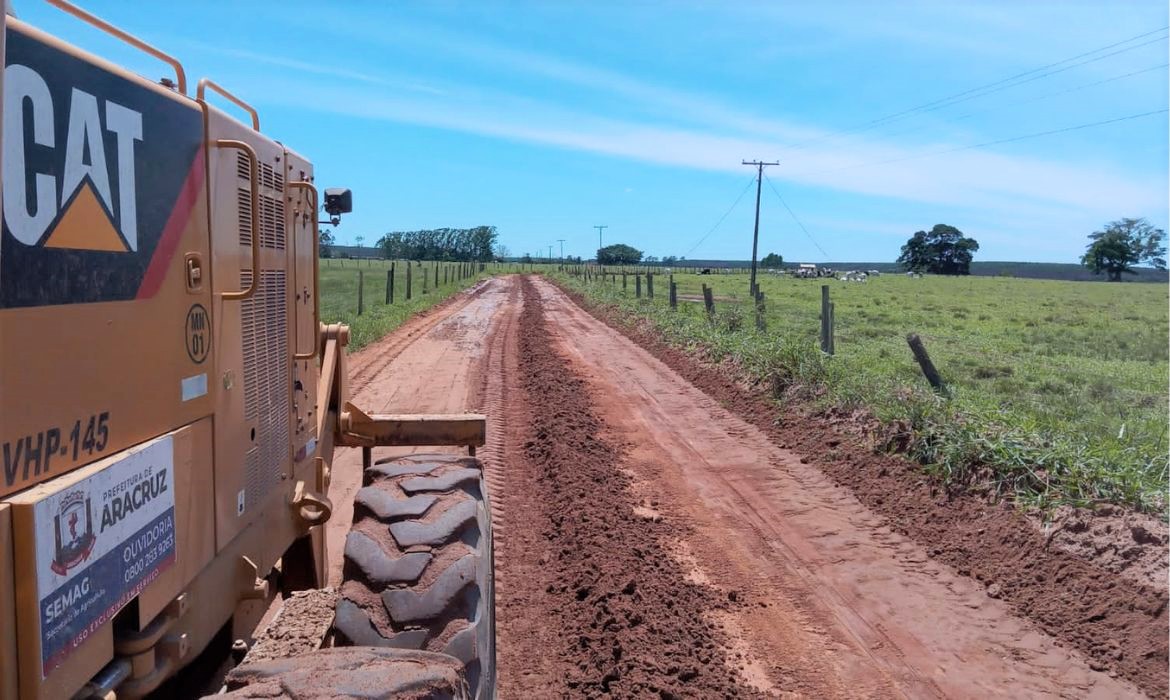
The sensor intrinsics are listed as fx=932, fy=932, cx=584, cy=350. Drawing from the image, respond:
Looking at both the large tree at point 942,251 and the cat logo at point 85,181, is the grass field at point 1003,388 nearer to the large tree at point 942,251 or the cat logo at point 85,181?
the cat logo at point 85,181

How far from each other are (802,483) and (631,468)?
5.38 feet

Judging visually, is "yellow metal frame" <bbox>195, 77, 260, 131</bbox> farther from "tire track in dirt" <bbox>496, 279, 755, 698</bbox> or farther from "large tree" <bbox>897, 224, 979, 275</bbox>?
"large tree" <bbox>897, 224, 979, 275</bbox>

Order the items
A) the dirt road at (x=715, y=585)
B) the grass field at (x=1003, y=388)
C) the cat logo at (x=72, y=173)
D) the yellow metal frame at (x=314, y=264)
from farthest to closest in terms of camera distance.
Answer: the grass field at (x=1003, y=388) < the dirt road at (x=715, y=585) < the yellow metal frame at (x=314, y=264) < the cat logo at (x=72, y=173)

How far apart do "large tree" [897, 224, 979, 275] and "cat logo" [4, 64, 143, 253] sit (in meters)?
126

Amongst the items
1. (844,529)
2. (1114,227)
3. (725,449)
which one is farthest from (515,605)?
(1114,227)

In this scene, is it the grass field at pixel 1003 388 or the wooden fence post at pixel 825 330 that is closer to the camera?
the grass field at pixel 1003 388

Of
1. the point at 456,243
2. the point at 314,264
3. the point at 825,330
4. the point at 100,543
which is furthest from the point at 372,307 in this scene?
the point at 456,243

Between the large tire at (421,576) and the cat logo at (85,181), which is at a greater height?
the cat logo at (85,181)

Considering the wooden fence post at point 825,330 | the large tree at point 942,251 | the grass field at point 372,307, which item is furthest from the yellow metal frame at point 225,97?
the large tree at point 942,251

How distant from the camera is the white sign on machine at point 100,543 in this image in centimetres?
187

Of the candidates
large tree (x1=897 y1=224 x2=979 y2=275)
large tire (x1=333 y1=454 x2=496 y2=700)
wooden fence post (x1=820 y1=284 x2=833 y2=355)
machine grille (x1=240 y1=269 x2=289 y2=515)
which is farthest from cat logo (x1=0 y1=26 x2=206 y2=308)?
large tree (x1=897 y1=224 x2=979 y2=275)

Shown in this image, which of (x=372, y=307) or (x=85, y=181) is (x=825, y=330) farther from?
(x=372, y=307)

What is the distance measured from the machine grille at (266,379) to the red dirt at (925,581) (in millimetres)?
A: 2888

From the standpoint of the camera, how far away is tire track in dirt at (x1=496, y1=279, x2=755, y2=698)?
479 cm
